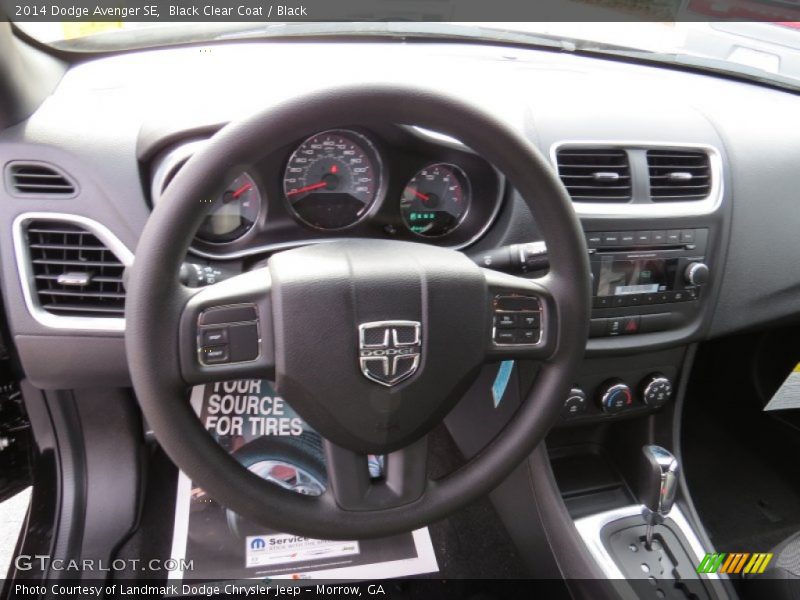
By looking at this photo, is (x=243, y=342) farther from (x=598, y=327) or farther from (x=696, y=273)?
(x=696, y=273)

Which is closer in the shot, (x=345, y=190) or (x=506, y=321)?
(x=506, y=321)

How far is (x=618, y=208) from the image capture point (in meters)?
1.37

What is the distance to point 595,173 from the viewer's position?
136 centimetres

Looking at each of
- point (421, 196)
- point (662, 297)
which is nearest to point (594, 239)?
point (662, 297)

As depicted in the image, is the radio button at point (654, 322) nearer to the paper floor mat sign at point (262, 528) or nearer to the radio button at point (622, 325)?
the radio button at point (622, 325)

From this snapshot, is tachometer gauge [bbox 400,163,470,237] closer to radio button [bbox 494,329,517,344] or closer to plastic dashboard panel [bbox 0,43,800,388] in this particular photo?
plastic dashboard panel [bbox 0,43,800,388]

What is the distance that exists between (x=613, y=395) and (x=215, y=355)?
987 mm

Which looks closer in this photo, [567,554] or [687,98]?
[567,554]

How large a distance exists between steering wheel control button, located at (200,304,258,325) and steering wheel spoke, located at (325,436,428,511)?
0.23m

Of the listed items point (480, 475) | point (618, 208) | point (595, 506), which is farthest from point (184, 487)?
point (618, 208)

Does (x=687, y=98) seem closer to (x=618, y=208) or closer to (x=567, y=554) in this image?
(x=618, y=208)

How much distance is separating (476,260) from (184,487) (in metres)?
0.95

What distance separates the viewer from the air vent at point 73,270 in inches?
47.8

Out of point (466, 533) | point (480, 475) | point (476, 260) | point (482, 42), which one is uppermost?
point (482, 42)
